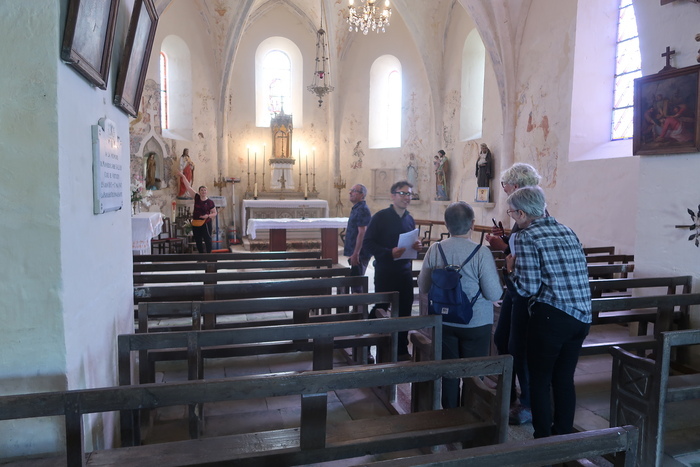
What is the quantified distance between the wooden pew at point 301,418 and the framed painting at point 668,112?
4.19 metres

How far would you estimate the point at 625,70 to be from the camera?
833 cm

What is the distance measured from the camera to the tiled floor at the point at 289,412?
2963mm

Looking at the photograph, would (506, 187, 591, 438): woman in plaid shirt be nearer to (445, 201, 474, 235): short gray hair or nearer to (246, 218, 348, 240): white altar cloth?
(445, 201, 474, 235): short gray hair

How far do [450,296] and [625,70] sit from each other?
24.1 ft

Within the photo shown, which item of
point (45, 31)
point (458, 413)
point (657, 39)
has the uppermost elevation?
point (657, 39)

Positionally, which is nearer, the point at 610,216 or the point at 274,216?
the point at 610,216

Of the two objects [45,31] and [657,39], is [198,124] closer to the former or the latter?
[657,39]

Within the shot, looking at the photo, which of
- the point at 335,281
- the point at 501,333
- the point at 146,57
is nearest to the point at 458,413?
the point at 501,333

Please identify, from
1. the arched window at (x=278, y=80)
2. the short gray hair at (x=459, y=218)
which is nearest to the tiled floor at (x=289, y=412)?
the short gray hair at (x=459, y=218)

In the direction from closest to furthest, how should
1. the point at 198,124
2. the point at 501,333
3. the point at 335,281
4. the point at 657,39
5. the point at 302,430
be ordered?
the point at 302,430, the point at 501,333, the point at 335,281, the point at 657,39, the point at 198,124

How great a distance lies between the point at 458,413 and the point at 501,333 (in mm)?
1328

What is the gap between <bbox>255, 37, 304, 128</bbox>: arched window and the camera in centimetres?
1591

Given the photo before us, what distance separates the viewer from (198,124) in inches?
564

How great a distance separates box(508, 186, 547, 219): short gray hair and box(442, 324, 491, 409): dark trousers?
2.65 feet
